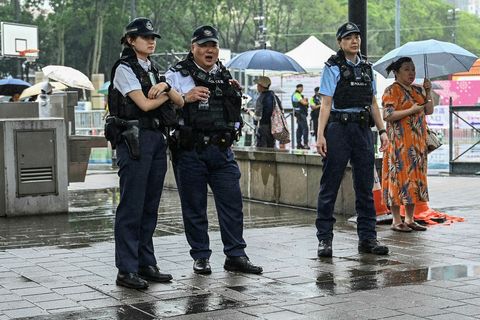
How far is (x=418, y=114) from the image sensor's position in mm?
9438

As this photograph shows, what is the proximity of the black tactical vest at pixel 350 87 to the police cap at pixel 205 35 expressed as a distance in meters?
1.19

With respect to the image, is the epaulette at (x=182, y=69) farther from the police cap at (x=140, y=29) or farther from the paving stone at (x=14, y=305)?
the paving stone at (x=14, y=305)

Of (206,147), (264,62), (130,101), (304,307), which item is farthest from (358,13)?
(264,62)

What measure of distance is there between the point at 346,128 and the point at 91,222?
149 inches

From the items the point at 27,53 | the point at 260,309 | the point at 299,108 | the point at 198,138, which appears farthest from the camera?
the point at 27,53

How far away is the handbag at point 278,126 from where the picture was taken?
15954 millimetres

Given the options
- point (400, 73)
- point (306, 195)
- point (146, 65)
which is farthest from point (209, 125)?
point (306, 195)

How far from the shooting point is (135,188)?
656 centimetres

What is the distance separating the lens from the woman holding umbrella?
9.32m

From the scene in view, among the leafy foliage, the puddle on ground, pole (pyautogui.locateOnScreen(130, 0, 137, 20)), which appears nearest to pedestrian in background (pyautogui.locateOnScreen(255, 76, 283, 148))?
the puddle on ground

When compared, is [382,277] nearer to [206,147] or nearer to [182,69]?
[206,147]

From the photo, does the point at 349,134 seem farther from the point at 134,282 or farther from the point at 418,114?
the point at 134,282

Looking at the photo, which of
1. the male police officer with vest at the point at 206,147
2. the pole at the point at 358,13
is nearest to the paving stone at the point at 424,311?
the male police officer with vest at the point at 206,147

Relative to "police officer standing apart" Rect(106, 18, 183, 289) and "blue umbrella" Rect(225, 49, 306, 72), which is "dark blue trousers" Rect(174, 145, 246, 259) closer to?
"police officer standing apart" Rect(106, 18, 183, 289)
